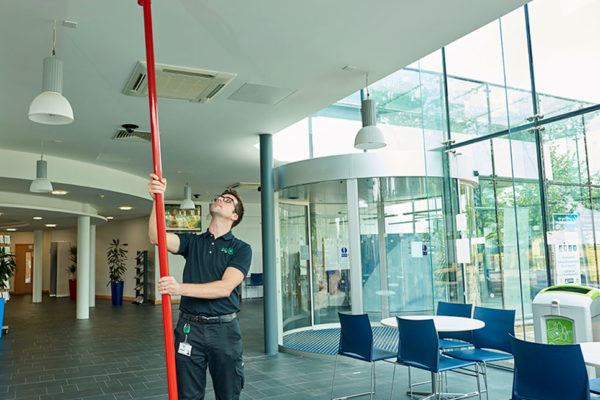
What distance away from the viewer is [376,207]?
25.0ft

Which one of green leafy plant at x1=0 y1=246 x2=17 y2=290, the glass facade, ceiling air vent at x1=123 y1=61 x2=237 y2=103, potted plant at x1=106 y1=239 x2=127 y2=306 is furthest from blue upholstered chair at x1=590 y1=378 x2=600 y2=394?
potted plant at x1=106 y1=239 x2=127 y2=306

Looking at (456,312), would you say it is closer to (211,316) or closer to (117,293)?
(211,316)

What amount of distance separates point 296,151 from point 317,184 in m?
1.05

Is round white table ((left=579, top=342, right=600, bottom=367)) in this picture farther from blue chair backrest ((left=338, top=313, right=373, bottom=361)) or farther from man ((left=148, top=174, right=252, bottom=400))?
man ((left=148, top=174, right=252, bottom=400))

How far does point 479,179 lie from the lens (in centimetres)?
654

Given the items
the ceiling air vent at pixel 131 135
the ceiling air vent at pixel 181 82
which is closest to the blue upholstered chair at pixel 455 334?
the ceiling air vent at pixel 181 82

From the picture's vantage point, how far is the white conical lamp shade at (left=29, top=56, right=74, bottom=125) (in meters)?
3.60

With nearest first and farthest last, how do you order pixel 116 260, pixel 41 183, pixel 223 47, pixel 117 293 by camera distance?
pixel 223 47 < pixel 41 183 < pixel 117 293 < pixel 116 260

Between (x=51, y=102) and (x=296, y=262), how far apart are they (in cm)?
543

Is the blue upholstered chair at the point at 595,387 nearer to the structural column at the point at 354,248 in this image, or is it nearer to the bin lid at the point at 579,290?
the bin lid at the point at 579,290

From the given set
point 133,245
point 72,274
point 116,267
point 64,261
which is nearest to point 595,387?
point 133,245

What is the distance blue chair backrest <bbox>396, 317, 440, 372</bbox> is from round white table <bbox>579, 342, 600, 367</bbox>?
1149mm

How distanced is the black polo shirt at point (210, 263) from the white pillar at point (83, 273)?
11070 millimetres

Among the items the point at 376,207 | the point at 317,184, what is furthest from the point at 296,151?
the point at 376,207
